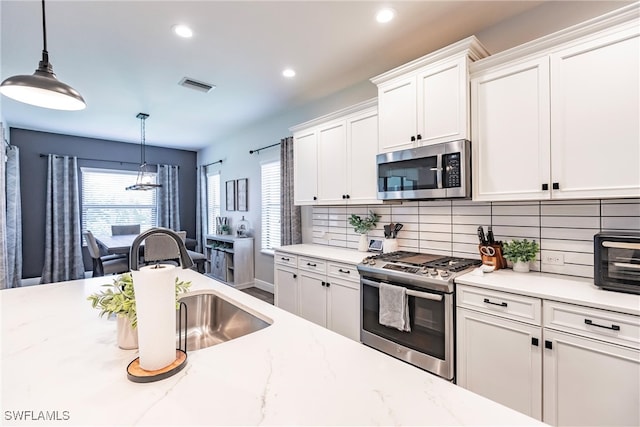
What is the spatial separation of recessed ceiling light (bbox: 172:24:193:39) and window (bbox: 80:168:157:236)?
5.02 m

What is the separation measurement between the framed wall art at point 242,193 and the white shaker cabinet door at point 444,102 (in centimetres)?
378

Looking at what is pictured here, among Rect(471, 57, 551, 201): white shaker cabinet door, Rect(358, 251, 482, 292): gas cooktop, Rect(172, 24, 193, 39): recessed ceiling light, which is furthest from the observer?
Rect(172, 24, 193, 39): recessed ceiling light

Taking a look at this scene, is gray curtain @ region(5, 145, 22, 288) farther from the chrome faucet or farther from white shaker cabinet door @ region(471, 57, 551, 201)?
white shaker cabinet door @ region(471, 57, 551, 201)

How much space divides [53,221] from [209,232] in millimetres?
2777

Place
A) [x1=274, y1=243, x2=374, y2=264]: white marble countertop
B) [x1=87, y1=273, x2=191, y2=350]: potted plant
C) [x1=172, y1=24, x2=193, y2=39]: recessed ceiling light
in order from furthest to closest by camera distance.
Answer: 1. [x1=274, y1=243, x2=374, y2=264]: white marble countertop
2. [x1=172, y1=24, x2=193, y2=39]: recessed ceiling light
3. [x1=87, y1=273, x2=191, y2=350]: potted plant

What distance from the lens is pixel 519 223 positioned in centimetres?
224

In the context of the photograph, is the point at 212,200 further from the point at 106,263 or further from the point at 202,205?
the point at 106,263

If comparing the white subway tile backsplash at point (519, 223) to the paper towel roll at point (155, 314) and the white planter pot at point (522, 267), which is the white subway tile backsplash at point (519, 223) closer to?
the white planter pot at point (522, 267)

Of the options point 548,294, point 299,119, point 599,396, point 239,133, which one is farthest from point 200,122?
point 599,396

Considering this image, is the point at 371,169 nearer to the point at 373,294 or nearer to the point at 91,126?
the point at 373,294

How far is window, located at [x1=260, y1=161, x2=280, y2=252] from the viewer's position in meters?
4.88

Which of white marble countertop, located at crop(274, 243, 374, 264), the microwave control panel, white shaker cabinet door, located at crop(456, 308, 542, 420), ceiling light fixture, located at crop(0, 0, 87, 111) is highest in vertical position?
ceiling light fixture, located at crop(0, 0, 87, 111)

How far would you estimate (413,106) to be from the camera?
2449 mm

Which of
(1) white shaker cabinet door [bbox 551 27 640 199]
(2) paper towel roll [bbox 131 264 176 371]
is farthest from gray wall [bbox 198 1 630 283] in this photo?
(2) paper towel roll [bbox 131 264 176 371]
